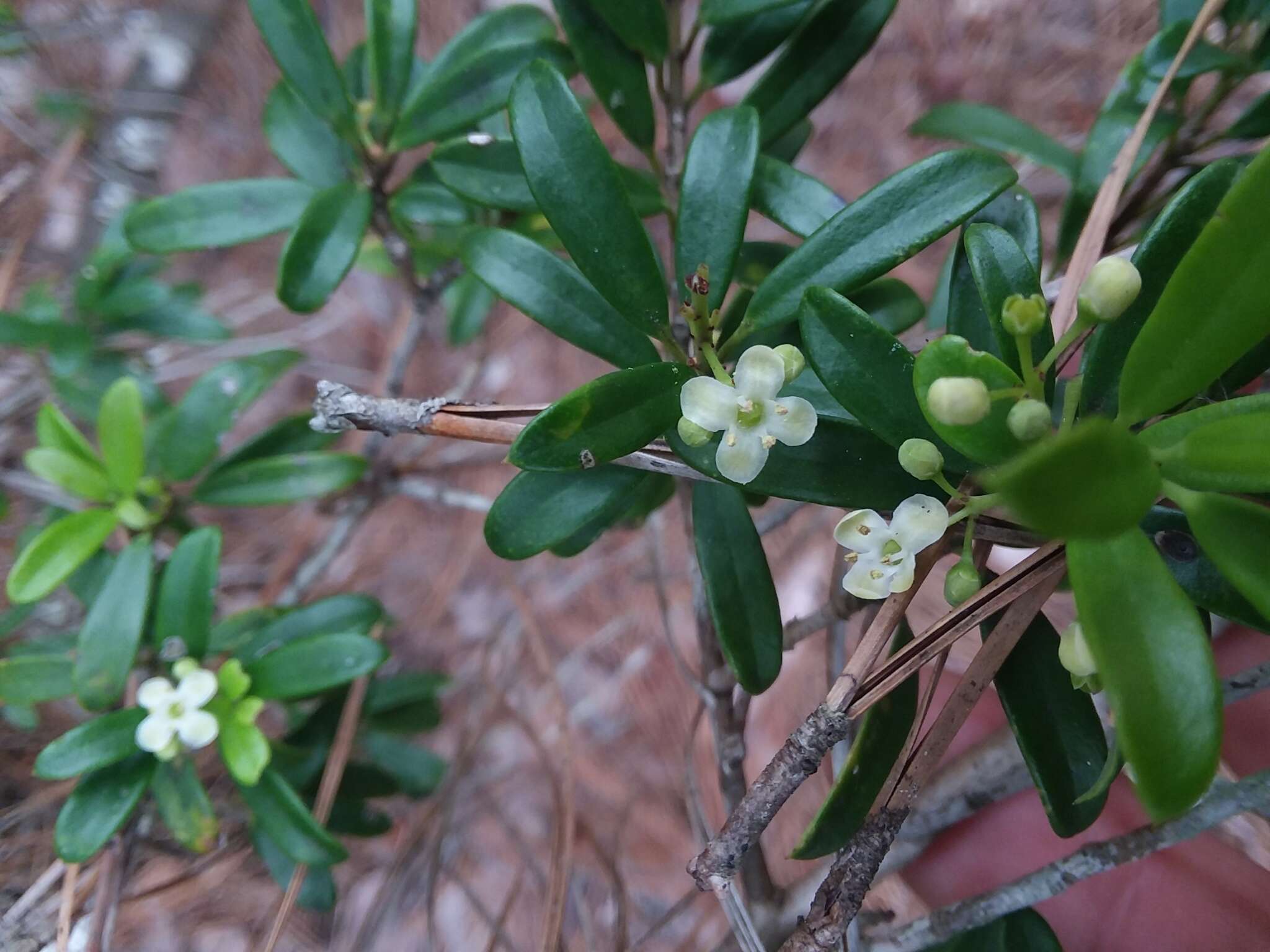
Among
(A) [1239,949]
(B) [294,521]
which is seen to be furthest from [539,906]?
(A) [1239,949]

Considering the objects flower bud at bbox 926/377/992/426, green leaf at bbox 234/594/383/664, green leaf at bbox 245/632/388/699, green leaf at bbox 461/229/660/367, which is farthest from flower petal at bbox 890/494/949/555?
green leaf at bbox 234/594/383/664

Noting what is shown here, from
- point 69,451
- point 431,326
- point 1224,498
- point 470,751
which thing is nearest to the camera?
point 1224,498

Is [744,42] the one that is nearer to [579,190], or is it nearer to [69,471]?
[579,190]

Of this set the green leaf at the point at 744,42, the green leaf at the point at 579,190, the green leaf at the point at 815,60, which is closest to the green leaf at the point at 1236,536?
the green leaf at the point at 579,190

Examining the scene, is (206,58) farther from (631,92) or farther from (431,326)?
(631,92)

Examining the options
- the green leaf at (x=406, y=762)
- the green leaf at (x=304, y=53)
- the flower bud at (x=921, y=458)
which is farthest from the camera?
the green leaf at (x=406, y=762)

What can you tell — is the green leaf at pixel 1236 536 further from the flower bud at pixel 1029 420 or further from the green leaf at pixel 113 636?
the green leaf at pixel 113 636

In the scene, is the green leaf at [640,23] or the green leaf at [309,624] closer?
the green leaf at [640,23]
